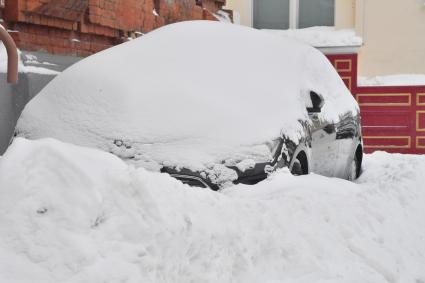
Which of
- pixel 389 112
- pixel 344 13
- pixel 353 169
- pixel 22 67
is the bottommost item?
pixel 353 169

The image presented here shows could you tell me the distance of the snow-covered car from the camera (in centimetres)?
449

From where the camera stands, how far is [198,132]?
456 cm

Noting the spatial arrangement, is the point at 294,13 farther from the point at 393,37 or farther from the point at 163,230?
the point at 163,230

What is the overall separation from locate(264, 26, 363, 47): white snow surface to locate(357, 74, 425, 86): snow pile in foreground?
78cm

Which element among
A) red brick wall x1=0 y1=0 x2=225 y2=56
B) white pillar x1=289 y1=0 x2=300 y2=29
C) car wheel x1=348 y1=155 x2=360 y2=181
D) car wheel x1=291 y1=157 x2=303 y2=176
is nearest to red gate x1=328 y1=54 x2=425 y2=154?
white pillar x1=289 y1=0 x2=300 y2=29

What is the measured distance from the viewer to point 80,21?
777cm

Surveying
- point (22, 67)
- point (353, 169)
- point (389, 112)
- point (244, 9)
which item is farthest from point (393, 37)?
point (22, 67)

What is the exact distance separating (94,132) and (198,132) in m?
0.75

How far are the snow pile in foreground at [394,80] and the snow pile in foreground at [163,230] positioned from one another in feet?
28.9


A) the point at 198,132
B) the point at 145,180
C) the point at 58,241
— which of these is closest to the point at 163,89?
the point at 198,132

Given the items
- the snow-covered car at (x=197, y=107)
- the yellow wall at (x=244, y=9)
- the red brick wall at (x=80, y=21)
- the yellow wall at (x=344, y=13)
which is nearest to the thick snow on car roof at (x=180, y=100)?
the snow-covered car at (x=197, y=107)

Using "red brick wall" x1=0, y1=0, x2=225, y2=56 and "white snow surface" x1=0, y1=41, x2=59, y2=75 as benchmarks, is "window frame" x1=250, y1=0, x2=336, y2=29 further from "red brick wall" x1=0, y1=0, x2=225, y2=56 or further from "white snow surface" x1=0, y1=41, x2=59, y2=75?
"white snow surface" x1=0, y1=41, x2=59, y2=75

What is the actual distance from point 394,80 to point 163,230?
34.8ft

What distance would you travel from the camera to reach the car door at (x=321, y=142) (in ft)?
18.5
